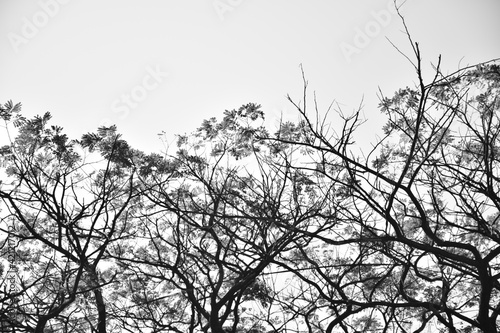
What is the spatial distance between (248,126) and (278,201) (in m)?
1.31

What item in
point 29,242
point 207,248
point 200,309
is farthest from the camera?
point 29,242

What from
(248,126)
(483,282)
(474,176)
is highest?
(248,126)

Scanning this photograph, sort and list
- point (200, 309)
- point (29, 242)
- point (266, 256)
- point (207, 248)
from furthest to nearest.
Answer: point (29, 242), point (207, 248), point (200, 309), point (266, 256)

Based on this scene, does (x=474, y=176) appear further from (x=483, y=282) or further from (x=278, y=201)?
(x=278, y=201)

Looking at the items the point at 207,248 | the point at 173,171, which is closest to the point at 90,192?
the point at 173,171

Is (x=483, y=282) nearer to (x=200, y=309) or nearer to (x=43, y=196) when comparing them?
(x=200, y=309)

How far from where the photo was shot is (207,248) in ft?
22.0

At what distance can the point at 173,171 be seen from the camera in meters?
6.14

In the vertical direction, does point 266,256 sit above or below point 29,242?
below

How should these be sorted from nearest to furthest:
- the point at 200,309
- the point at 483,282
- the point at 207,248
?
the point at 483,282, the point at 200,309, the point at 207,248

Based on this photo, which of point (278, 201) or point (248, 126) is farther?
point (248, 126)

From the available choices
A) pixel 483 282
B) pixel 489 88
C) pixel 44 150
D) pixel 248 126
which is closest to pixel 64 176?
pixel 44 150

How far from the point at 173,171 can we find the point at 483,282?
176 inches

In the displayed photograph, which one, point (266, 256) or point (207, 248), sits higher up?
point (207, 248)
